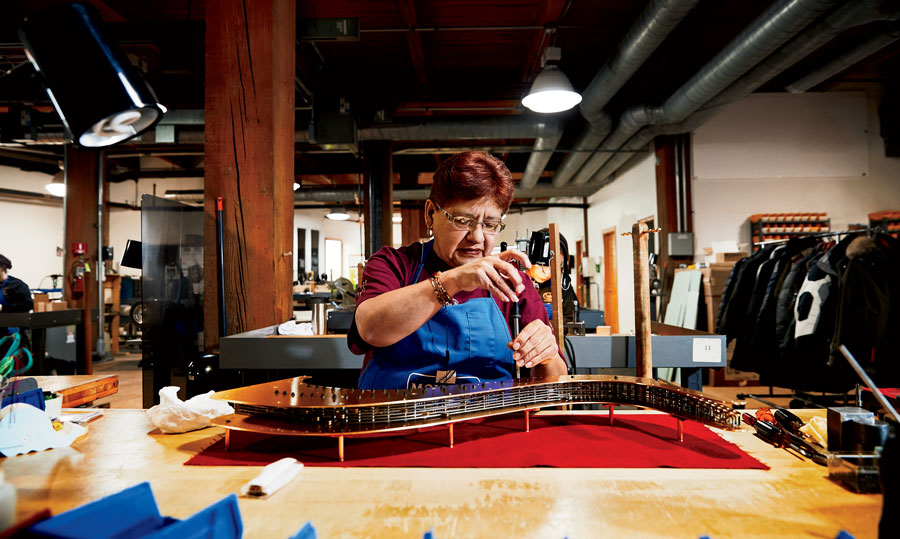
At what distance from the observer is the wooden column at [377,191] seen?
27.4 ft

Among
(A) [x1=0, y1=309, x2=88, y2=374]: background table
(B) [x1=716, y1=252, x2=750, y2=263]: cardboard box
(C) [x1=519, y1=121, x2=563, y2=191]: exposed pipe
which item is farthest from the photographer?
(C) [x1=519, y1=121, x2=563, y2=191]: exposed pipe

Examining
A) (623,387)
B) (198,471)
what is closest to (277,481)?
(198,471)

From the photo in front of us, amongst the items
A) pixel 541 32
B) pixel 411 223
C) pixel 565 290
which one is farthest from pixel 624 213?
pixel 565 290

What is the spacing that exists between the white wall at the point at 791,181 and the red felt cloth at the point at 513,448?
7138 mm

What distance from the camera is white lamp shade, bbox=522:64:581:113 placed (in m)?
4.96

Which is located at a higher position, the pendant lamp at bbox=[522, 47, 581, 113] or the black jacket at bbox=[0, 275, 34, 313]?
the pendant lamp at bbox=[522, 47, 581, 113]

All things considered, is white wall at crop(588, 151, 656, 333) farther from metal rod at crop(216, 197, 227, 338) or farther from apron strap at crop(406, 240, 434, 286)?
apron strap at crop(406, 240, 434, 286)

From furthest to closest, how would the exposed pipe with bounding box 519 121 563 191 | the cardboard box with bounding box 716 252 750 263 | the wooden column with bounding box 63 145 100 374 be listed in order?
the wooden column with bounding box 63 145 100 374 < the exposed pipe with bounding box 519 121 563 191 < the cardboard box with bounding box 716 252 750 263

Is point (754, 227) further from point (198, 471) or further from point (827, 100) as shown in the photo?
point (198, 471)

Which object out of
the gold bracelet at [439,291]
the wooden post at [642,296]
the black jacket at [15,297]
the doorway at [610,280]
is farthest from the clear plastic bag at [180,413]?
the doorway at [610,280]

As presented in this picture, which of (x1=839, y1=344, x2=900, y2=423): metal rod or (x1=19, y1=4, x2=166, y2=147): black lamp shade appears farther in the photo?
(x1=19, y1=4, x2=166, y2=147): black lamp shade

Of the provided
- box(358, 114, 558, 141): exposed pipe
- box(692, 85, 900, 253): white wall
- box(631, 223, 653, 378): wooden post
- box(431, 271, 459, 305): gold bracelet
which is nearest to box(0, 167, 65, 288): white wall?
box(358, 114, 558, 141): exposed pipe

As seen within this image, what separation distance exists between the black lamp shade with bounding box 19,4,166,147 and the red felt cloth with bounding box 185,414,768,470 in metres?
0.85

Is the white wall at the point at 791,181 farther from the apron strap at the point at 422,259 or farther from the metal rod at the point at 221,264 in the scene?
the metal rod at the point at 221,264
